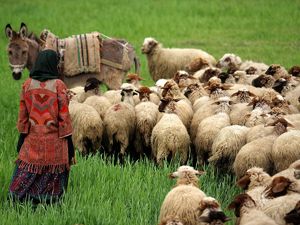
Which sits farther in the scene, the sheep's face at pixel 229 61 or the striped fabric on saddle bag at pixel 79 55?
the sheep's face at pixel 229 61

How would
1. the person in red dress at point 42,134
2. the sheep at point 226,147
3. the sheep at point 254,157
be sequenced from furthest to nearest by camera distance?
the sheep at point 226,147, the sheep at point 254,157, the person in red dress at point 42,134

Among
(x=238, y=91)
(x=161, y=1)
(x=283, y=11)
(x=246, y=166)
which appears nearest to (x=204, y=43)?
(x=283, y=11)

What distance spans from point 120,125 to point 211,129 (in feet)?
3.97

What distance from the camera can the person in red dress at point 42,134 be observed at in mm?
7020

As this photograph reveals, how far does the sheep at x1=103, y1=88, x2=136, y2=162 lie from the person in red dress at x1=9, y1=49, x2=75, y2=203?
6.45 ft

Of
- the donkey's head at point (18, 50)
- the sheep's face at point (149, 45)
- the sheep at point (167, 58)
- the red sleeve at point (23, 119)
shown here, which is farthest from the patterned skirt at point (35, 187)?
the sheep's face at point (149, 45)

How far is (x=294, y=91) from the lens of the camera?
10258mm

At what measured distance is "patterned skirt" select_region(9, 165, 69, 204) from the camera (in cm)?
709

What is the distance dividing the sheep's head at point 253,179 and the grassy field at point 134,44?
0.53 m

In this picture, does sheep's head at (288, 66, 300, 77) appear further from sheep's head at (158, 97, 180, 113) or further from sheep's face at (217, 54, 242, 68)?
sheep's head at (158, 97, 180, 113)

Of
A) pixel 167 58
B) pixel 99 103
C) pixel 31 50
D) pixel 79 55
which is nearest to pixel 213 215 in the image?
pixel 99 103

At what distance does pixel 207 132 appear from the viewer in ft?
28.1

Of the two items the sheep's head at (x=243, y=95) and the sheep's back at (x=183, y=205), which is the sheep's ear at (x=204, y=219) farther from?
the sheep's head at (x=243, y=95)

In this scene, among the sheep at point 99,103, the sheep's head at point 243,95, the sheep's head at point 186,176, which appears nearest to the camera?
the sheep's head at point 186,176
